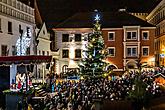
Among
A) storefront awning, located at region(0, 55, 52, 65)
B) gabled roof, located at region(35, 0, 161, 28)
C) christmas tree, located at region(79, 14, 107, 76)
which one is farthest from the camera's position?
gabled roof, located at region(35, 0, 161, 28)

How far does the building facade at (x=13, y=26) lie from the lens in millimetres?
39156

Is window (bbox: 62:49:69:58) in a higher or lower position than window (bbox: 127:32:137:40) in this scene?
lower

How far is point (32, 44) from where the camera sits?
5134cm

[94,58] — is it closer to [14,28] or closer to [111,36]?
[14,28]

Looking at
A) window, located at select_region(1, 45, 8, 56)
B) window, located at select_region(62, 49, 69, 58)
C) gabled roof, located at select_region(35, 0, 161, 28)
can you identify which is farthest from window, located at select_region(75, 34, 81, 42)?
window, located at select_region(1, 45, 8, 56)

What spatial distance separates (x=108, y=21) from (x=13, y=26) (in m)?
28.0

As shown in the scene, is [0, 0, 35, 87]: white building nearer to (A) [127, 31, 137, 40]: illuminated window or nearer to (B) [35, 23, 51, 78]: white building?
(B) [35, 23, 51, 78]: white building

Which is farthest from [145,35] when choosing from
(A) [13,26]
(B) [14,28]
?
(A) [13,26]

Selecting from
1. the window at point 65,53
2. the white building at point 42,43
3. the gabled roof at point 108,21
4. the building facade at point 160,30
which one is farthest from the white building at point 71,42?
the building facade at point 160,30

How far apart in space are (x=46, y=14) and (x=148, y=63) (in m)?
24.1

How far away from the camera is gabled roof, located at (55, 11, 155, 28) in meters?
67.1

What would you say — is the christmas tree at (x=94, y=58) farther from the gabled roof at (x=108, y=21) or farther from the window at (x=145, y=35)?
the window at (x=145, y=35)

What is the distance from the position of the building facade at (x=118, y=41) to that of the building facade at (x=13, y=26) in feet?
61.2

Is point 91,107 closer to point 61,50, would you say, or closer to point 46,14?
point 61,50
